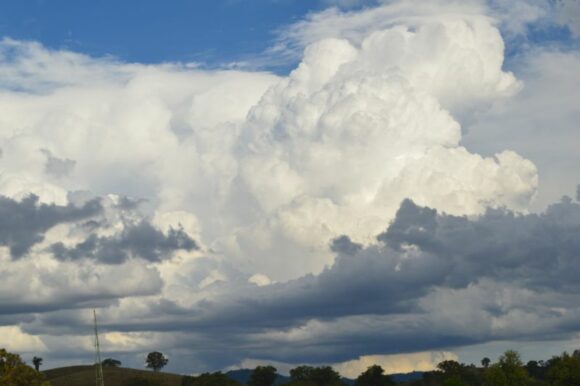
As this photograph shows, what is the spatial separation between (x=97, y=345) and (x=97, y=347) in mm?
311

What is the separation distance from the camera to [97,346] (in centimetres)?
15675

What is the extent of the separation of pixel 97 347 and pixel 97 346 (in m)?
0.19

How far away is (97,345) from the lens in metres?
157

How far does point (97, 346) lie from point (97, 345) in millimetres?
216

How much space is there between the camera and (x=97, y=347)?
156625 mm
